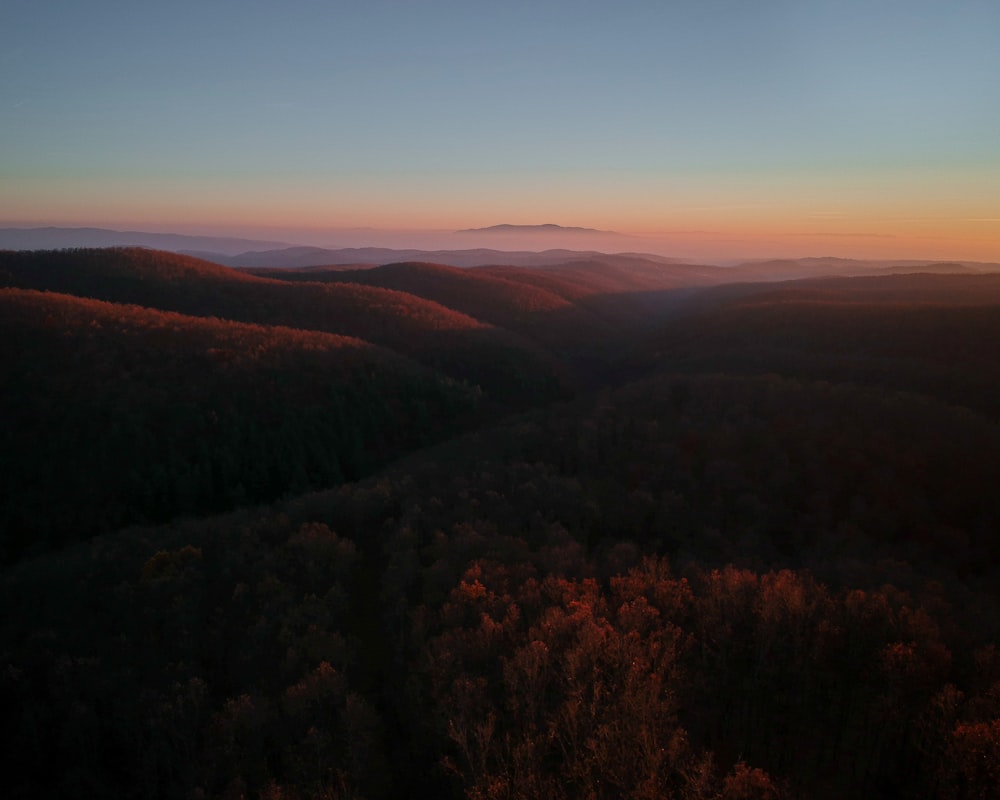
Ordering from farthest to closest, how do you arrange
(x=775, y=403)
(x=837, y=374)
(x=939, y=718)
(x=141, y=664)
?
(x=837, y=374)
(x=775, y=403)
(x=141, y=664)
(x=939, y=718)

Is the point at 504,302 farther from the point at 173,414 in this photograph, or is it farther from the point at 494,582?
the point at 494,582

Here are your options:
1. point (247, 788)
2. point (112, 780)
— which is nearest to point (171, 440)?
point (112, 780)

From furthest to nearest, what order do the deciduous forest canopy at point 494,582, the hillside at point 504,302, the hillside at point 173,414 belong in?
the hillside at point 504,302 < the hillside at point 173,414 < the deciduous forest canopy at point 494,582

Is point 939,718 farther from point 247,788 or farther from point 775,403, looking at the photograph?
point 775,403

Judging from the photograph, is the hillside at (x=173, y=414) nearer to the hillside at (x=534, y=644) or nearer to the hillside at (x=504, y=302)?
the hillside at (x=534, y=644)

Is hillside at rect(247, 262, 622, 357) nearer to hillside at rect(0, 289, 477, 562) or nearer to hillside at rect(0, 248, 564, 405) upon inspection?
hillside at rect(0, 248, 564, 405)

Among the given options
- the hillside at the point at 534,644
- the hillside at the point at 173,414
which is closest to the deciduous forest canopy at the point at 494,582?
the hillside at the point at 534,644

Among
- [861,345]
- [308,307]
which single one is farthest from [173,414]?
[861,345]

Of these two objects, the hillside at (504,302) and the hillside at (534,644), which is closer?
the hillside at (534,644)
